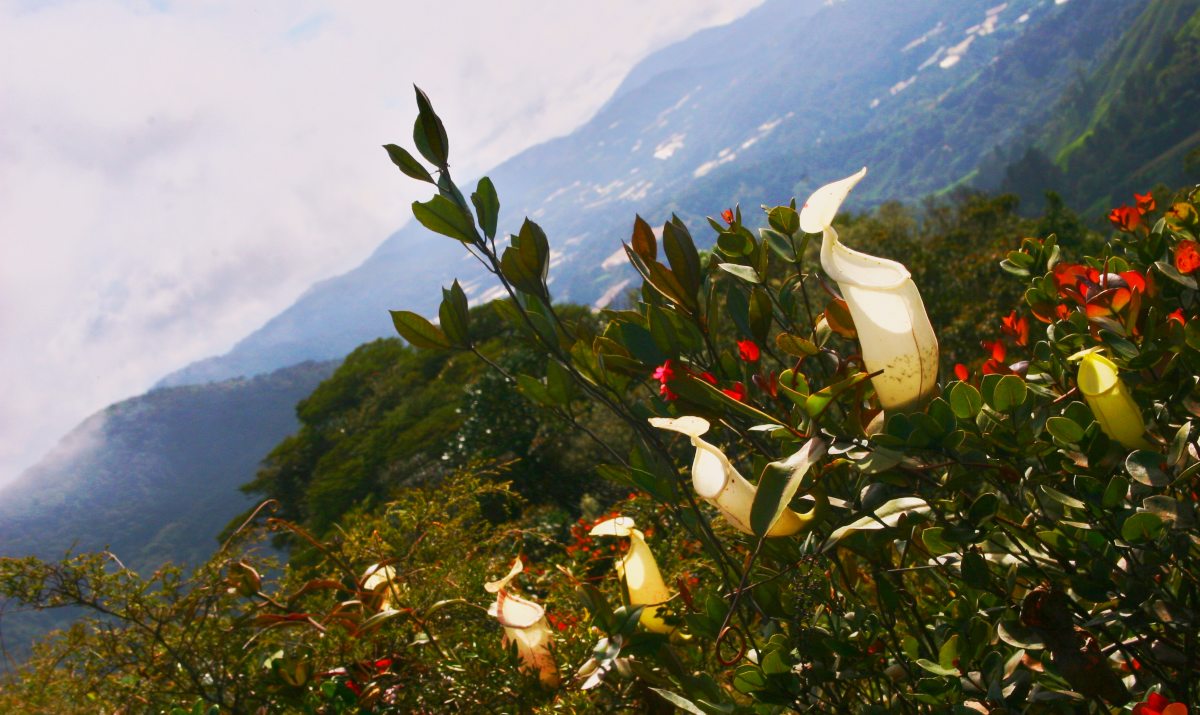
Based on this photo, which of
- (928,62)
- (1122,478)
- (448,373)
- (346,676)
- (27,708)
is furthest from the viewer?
(928,62)

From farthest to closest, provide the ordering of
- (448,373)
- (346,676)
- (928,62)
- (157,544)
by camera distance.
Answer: (928,62), (157,544), (448,373), (346,676)

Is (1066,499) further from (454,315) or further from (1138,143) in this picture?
(1138,143)

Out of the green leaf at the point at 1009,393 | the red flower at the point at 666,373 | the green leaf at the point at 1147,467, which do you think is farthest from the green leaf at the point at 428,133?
the green leaf at the point at 1147,467

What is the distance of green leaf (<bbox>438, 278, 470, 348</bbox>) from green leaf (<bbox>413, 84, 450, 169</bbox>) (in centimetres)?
16

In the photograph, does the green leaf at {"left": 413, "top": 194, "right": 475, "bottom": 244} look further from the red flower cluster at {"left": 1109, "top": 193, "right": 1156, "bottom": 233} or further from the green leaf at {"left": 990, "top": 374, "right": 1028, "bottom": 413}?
the red flower cluster at {"left": 1109, "top": 193, "right": 1156, "bottom": 233}

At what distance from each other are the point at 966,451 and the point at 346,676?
3.03 ft

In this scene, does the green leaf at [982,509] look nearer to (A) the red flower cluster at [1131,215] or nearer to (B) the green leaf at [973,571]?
(B) the green leaf at [973,571]

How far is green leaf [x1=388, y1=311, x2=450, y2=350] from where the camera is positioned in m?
0.88

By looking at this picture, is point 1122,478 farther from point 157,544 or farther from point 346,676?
point 157,544

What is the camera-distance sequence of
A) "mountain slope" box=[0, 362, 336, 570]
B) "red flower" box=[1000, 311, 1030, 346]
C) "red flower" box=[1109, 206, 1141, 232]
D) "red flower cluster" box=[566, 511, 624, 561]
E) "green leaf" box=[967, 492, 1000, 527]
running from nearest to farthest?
1. "green leaf" box=[967, 492, 1000, 527]
2. "red flower" box=[1000, 311, 1030, 346]
3. "red flower" box=[1109, 206, 1141, 232]
4. "red flower cluster" box=[566, 511, 624, 561]
5. "mountain slope" box=[0, 362, 336, 570]

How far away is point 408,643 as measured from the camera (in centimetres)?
112

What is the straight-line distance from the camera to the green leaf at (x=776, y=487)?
500 millimetres

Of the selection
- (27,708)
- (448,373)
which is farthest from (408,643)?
(448,373)

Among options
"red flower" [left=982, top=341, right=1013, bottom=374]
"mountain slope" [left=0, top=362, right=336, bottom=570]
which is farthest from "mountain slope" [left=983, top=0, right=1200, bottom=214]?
"mountain slope" [left=0, top=362, right=336, bottom=570]
